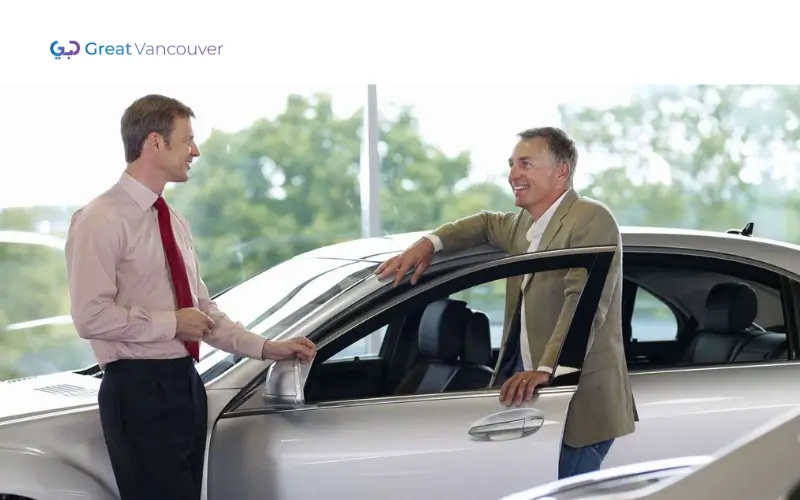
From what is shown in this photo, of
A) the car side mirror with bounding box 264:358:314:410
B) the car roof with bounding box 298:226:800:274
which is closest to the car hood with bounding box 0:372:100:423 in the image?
the car side mirror with bounding box 264:358:314:410

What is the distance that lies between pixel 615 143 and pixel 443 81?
1885mm

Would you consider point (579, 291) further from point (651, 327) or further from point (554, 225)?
point (651, 327)

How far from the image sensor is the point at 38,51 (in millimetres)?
7406

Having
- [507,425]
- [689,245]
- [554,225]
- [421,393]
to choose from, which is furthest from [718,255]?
[421,393]

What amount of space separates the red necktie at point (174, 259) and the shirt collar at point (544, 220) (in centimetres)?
114

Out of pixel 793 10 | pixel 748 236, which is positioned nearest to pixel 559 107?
pixel 793 10

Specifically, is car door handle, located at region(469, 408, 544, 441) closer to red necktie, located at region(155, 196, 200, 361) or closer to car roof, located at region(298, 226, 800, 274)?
car roof, located at region(298, 226, 800, 274)

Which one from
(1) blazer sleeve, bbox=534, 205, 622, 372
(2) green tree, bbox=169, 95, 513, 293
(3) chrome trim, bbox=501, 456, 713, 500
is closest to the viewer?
(3) chrome trim, bbox=501, 456, 713, 500

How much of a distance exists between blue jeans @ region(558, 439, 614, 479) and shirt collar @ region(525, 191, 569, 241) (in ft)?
2.27

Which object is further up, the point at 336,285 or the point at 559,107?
the point at 559,107

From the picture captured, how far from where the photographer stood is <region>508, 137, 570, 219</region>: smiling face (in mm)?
3869

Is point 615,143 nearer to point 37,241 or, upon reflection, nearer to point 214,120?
point 214,120

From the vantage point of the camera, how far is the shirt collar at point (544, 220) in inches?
150

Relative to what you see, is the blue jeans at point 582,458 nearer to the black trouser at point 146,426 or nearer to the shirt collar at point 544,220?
the shirt collar at point 544,220
